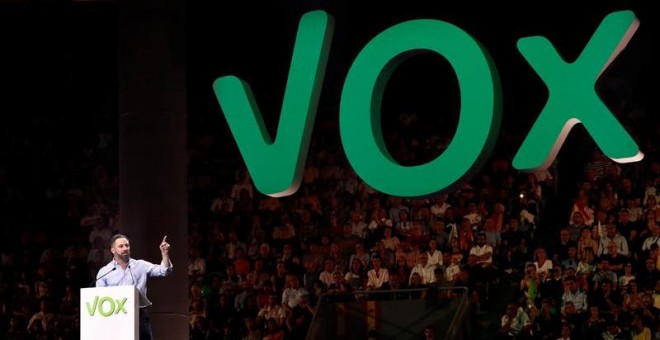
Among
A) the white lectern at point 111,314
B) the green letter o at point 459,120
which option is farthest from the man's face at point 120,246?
the green letter o at point 459,120

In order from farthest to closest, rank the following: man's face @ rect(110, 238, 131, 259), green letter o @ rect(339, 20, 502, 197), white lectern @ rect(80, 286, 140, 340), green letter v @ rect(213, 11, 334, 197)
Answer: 1. green letter v @ rect(213, 11, 334, 197)
2. green letter o @ rect(339, 20, 502, 197)
3. man's face @ rect(110, 238, 131, 259)
4. white lectern @ rect(80, 286, 140, 340)

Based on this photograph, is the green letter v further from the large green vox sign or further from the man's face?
the man's face

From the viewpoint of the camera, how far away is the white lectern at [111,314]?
7.29m

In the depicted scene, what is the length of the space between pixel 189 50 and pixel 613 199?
7001mm

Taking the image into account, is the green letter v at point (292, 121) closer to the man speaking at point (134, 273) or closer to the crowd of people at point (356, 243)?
the crowd of people at point (356, 243)

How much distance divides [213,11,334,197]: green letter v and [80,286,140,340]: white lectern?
4.50 meters

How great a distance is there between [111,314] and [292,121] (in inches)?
194

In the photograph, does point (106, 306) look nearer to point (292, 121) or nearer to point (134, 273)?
point (134, 273)

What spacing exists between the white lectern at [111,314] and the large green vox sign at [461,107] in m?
4.51


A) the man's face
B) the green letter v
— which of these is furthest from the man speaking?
the green letter v

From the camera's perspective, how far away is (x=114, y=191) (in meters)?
16.7

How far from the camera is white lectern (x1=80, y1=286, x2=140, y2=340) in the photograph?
7.29m

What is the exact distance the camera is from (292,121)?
12.0 metres

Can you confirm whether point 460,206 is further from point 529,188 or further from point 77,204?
point 77,204
